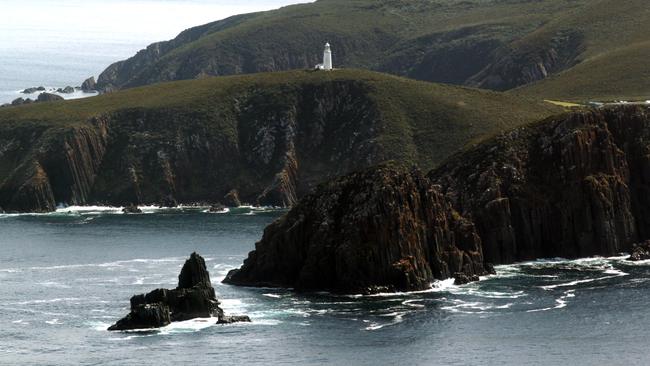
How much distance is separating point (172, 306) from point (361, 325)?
716 inches

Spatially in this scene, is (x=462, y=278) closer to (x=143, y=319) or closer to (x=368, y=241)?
(x=368, y=241)

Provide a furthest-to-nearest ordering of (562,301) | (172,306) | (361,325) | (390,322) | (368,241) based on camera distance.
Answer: (368,241), (562,301), (172,306), (390,322), (361,325)

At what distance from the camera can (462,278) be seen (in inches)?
7328

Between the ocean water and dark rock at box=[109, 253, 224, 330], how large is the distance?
1414 millimetres

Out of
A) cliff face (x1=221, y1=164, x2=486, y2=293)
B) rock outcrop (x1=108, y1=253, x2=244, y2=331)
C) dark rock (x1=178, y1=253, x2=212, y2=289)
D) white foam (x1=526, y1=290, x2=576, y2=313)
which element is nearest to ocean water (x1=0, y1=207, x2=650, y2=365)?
white foam (x1=526, y1=290, x2=576, y2=313)

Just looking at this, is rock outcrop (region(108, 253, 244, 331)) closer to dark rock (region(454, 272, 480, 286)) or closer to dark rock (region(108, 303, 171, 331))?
dark rock (region(108, 303, 171, 331))

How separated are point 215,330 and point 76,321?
14.7m

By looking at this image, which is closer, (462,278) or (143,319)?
(143,319)

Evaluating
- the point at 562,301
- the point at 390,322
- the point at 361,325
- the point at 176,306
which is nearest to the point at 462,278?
the point at 562,301

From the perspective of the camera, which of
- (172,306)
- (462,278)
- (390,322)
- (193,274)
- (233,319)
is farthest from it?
(462,278)

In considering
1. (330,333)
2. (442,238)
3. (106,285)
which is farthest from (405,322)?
(106,285)

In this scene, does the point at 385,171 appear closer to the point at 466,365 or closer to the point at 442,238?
the point at 442,238

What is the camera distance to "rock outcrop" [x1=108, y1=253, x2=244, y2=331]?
16500 cm

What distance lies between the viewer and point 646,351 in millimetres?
154625
